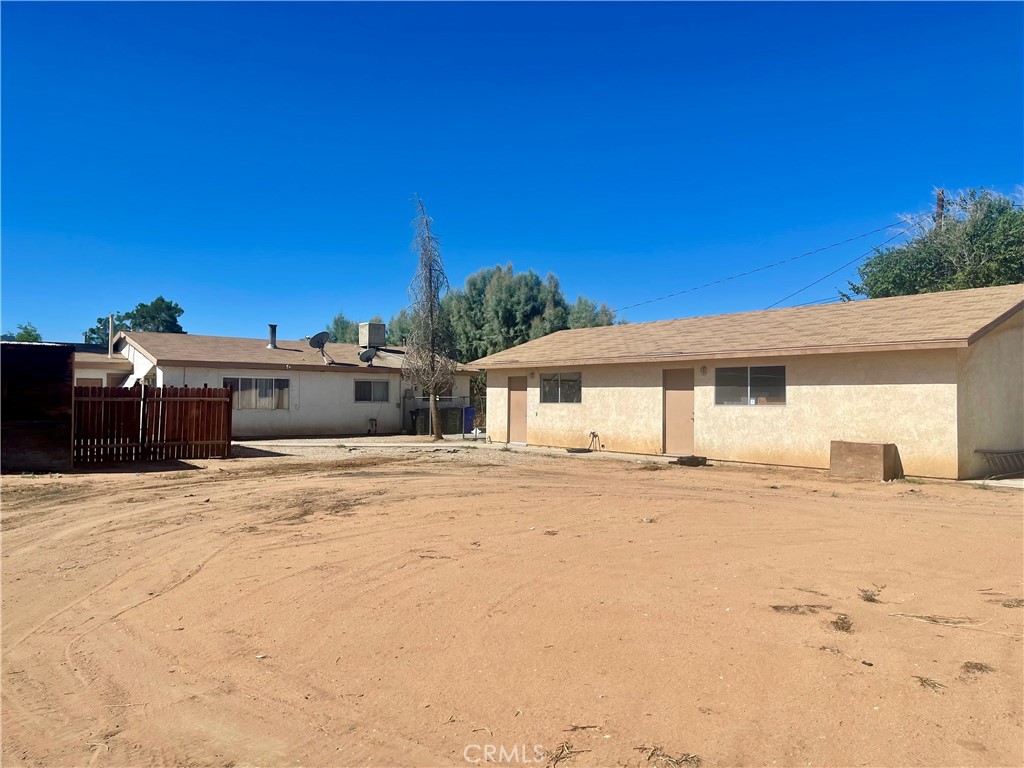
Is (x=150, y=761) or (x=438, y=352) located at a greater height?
(x=438, y=352)

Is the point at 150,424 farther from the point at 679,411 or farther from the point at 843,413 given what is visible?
the point at 843,413

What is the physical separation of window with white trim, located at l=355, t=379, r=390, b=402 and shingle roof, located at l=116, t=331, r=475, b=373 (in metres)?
0.69

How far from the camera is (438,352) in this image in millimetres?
23125

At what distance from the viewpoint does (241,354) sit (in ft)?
79.4

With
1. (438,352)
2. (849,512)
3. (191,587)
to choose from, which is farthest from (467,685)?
(438,352)

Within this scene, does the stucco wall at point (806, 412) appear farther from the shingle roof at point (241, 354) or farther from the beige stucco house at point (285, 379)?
the shingle roof at point (241, 354)

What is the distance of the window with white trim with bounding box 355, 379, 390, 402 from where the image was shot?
85.3 ft

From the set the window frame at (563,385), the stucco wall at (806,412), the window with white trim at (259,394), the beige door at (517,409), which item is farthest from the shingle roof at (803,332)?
the window with white trim at (259,394)

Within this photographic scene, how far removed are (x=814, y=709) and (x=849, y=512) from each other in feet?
21.5

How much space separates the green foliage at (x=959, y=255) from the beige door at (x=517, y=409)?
56.2 feet

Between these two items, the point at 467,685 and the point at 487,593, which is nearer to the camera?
the point at 467,685

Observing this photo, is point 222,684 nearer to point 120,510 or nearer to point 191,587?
point 191,587

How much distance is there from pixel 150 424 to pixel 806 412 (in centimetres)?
1478

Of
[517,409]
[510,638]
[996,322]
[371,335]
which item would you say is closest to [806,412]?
[996,322]
